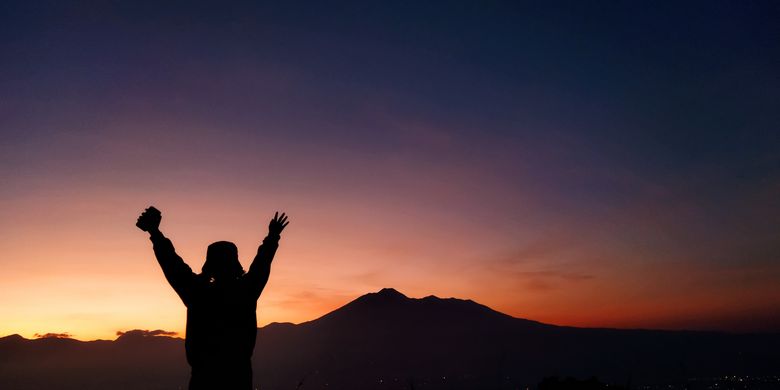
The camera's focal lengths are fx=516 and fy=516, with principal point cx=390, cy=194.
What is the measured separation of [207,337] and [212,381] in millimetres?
457

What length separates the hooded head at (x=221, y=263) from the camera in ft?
18.5

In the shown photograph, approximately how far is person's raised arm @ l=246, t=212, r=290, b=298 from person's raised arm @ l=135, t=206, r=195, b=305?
64cm

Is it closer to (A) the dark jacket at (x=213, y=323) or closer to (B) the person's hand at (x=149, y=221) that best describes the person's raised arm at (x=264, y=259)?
(A) the dark jacket at (x=213, y=323)

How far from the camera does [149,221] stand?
5730mm

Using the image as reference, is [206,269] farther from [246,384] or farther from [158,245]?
[246,384]

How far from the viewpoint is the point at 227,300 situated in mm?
5633

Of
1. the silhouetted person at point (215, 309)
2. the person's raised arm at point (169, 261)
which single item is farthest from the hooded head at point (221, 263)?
the person's raised arm at point (169, 261)

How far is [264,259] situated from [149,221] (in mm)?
1323

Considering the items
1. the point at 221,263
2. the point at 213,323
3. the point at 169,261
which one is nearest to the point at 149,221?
the point at 169,261

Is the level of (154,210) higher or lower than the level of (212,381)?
higher

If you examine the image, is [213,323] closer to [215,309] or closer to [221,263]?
[215,309]

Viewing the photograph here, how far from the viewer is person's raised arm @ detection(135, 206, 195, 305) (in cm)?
554

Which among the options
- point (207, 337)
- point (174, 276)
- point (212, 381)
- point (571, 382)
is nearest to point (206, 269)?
point (174, 276)

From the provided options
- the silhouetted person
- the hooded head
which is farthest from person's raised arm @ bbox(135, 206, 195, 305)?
the hooded head
